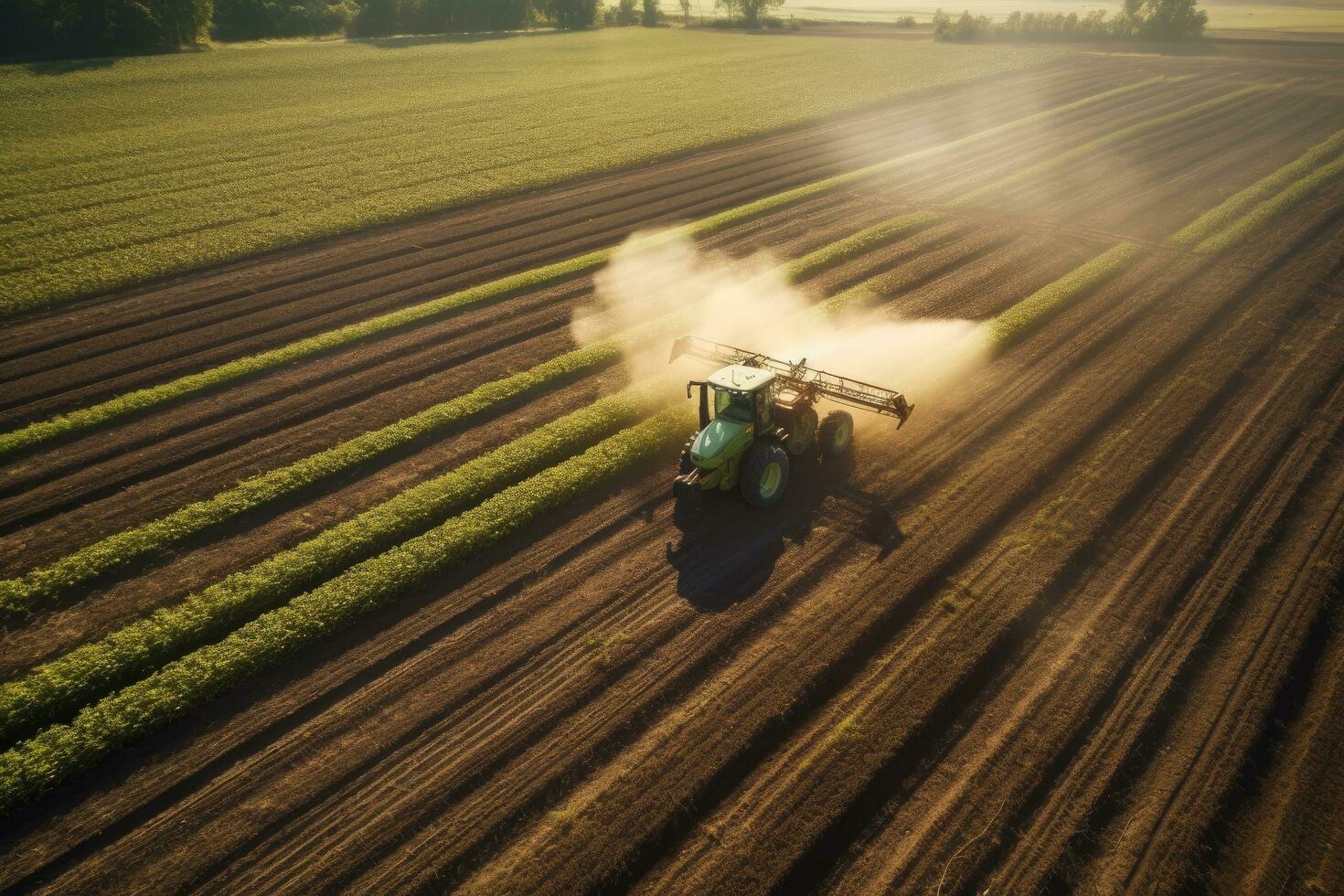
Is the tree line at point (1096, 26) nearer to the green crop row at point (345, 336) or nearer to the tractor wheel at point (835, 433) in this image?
the green crop row at point (345, 336)

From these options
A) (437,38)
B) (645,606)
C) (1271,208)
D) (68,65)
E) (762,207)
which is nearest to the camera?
(645,606)

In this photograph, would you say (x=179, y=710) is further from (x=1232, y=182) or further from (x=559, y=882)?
(x=1232, y=182)

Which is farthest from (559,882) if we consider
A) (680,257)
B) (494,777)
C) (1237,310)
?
(1237,310)

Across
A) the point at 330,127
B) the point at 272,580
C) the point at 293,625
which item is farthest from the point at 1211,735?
the point at 330,127

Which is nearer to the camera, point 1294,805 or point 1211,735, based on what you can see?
point 1294,805

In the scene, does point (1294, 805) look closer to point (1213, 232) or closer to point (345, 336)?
point (345, 336)
